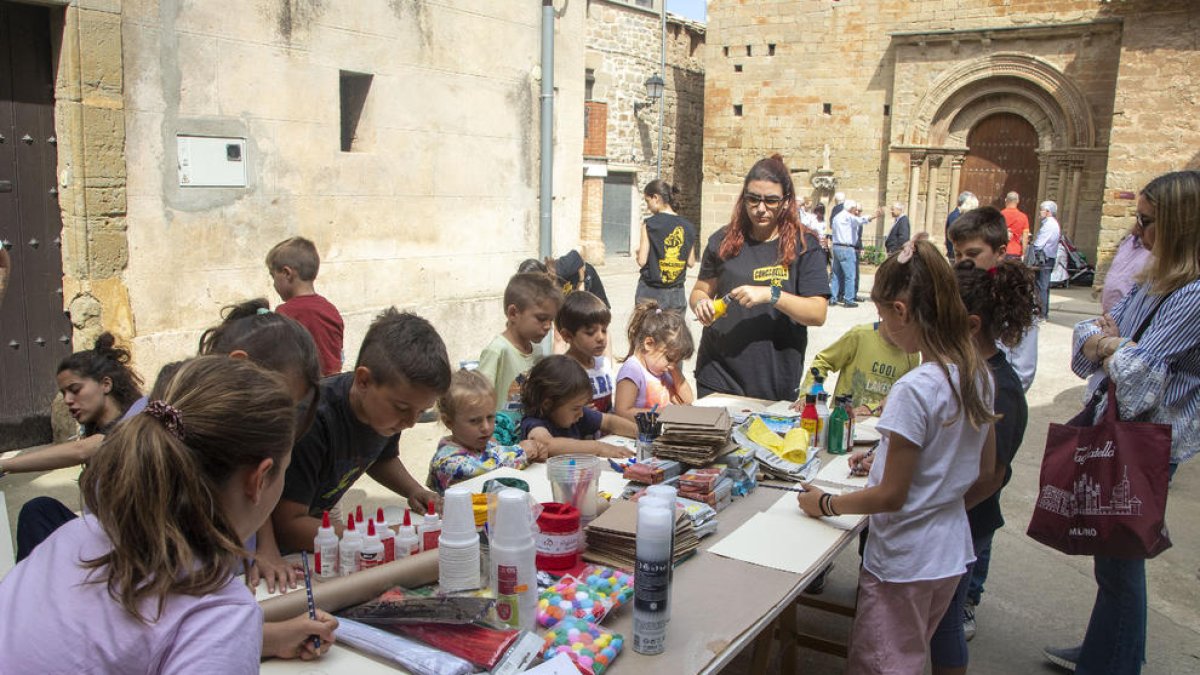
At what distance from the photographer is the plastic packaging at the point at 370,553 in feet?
6.69

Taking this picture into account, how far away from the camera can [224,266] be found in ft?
20.1

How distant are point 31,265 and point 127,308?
58cm

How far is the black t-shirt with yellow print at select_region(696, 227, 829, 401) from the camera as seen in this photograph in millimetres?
3881

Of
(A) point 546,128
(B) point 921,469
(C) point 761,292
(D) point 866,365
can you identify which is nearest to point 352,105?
(A) point 546,128

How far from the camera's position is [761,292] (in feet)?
12.1

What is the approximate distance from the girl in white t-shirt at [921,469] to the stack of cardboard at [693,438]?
1.66ft

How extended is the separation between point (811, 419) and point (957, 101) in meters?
18.0

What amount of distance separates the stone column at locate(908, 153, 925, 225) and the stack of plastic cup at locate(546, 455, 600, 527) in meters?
18.8

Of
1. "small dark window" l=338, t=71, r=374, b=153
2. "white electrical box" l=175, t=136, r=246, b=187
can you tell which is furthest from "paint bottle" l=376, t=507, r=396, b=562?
"small dark window" l=338, t=71, r=374, b=153

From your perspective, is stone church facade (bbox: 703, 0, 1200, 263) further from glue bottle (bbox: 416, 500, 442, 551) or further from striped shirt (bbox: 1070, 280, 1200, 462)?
glue bottle (bbox: 416, 500, 442, 551)

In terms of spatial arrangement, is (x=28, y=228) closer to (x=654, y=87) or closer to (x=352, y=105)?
(x=352, y=105)

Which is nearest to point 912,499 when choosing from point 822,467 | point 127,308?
point 822,467

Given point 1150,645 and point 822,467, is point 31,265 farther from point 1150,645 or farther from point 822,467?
point 1150,645

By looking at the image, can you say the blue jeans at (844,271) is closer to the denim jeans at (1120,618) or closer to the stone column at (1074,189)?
the stone column at (1074,189)
